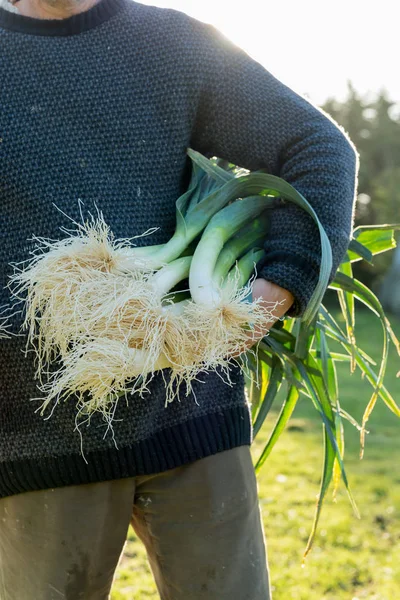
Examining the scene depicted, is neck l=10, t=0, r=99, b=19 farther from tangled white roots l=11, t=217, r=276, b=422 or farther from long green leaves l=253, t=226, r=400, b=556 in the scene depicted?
long green leaves l=253, t=226, r=400, b=556

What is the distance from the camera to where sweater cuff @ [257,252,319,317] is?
4.83 feet

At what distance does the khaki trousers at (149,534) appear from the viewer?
5.07 feet

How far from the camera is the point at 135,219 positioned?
5.05 ft

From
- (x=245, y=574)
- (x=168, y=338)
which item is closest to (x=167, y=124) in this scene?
(x=168, y=338)

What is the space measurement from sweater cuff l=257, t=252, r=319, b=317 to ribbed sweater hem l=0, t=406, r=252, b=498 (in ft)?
1.04

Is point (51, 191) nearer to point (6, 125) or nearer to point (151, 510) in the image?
point (6, 125)

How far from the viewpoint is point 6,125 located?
1.53 meters

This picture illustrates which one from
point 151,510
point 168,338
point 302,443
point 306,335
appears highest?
point 168,338

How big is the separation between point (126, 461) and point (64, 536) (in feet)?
0.62

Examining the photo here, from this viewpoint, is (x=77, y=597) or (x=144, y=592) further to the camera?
(x=144, y=592)

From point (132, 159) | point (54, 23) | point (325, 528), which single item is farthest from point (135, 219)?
point (325, 528)

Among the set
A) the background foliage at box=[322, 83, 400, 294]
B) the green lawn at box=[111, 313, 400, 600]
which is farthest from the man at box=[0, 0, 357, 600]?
the background foliage at box=[322, 83, 400, 294]

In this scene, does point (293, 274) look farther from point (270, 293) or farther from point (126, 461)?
point (126, 461)

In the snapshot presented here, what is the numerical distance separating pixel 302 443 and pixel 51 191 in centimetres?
362
